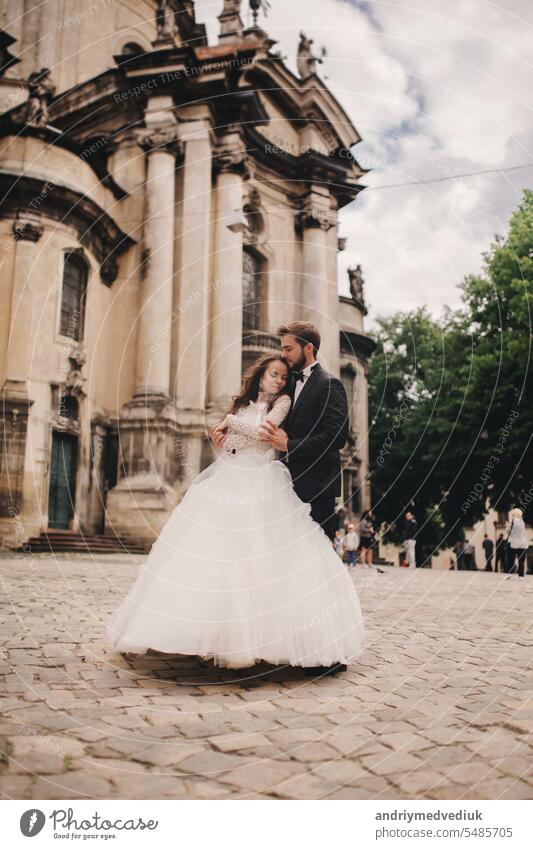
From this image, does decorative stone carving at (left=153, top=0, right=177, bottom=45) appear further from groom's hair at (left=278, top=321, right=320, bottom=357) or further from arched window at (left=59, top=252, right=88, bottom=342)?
groom's hair at (left=278, top=321, right=320, bottom=357)

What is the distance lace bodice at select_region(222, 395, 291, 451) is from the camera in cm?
473

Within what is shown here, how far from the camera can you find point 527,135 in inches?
204

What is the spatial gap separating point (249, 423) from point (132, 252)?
63.2 feet

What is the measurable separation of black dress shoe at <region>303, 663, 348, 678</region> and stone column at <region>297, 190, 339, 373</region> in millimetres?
22150

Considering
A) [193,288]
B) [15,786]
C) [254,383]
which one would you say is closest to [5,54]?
[193,288]

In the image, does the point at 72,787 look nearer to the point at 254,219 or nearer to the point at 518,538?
the point at 518,538

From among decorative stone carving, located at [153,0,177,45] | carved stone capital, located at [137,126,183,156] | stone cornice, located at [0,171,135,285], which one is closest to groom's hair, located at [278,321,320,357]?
stone cornice, located at [0,171,135,285]

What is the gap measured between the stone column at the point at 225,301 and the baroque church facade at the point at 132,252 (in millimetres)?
63

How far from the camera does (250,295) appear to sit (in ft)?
84.6

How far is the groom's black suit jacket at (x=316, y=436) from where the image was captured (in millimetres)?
4613

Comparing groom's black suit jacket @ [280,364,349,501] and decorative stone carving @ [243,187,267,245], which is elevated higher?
decorative stone carving @ [243,187,267,245]
